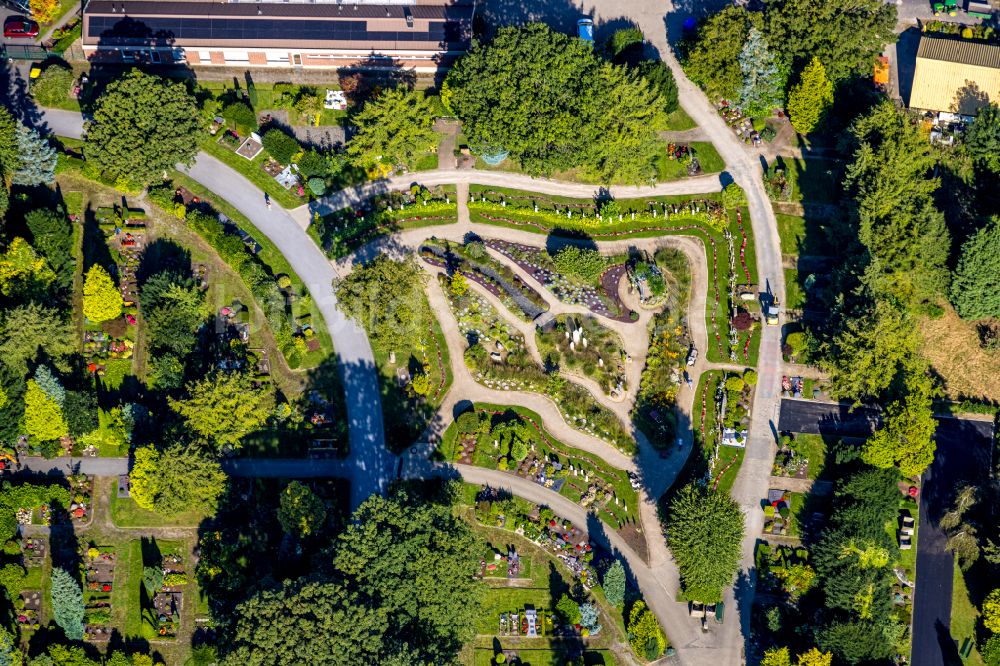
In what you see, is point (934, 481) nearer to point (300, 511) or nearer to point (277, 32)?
point (300, 511)

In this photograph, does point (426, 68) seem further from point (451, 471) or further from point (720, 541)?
point (720, 541)

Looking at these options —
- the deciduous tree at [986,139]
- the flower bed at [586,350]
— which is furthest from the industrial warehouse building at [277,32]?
the deciduous tree at [986,139]

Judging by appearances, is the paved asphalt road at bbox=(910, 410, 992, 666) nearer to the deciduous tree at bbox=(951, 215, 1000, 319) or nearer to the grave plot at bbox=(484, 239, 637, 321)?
the deciduous tree at bbox=(951, 215, 1000, 319)

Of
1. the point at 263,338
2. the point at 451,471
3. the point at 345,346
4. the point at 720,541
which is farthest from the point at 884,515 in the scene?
the point at 263,338

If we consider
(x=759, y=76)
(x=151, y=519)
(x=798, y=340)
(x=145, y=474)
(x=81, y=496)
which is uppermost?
(x=759, y=76)

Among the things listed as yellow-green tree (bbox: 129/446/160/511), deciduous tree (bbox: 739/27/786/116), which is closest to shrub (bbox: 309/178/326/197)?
yellow-green tree (bbox: 129/446/160/511)

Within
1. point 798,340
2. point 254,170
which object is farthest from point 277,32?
point 798,340

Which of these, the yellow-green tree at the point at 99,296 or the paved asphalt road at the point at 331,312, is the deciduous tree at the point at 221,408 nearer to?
the paved asphalt road at the point at 331,312
